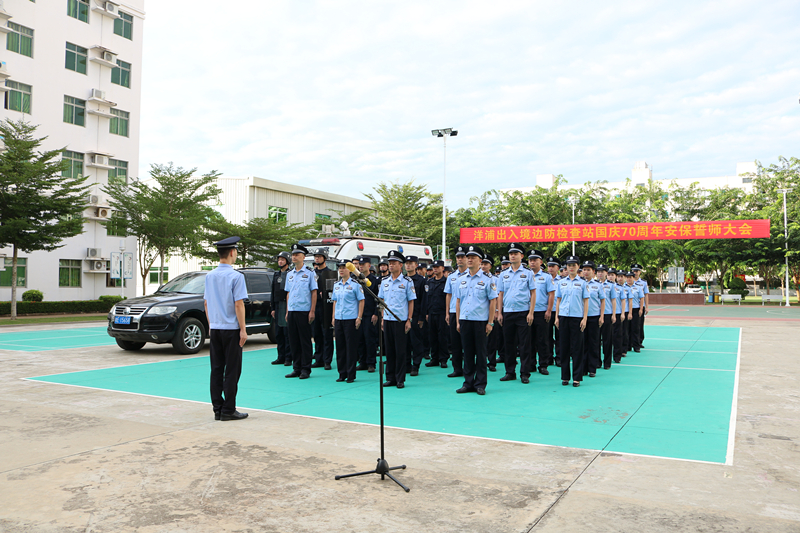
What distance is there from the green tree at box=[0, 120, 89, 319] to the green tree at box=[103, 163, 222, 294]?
8.39ft

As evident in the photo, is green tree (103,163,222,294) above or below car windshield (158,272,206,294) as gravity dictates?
above

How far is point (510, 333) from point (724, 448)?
4.07 metres

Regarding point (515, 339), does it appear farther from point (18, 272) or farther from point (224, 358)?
point (18, 272)

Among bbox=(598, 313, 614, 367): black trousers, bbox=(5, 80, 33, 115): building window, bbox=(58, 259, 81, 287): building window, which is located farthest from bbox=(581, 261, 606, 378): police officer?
bbox=(58, 259, 81, 287): building window

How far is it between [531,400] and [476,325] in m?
1.15

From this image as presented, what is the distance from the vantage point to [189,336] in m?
11.7

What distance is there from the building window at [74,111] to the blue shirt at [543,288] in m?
29.0

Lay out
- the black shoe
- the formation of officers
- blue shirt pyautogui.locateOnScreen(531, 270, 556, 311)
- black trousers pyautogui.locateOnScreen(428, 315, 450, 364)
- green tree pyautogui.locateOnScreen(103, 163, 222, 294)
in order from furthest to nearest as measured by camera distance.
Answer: green tree pyautogui.locateOnScreen(103, 163, 222, 294) < black trousers pyautogui.locateOnScreen(428, 315, 450, 364) < blue shirt pyautogui.locateOnScreen(531, 270, 556, 311) < the formation of officers < the black shoe

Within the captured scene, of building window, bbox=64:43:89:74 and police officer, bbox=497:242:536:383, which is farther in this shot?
building window, bbox=64:43:89:74

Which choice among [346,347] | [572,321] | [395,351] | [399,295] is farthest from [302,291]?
[572,321]

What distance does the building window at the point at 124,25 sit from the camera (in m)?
32.8

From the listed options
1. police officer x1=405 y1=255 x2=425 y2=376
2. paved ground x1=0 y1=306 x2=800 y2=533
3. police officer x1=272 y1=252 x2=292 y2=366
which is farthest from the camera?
police officer x1=272 y1=252 x2=292 y2=366

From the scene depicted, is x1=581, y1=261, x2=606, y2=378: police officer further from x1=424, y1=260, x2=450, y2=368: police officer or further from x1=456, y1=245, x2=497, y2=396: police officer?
x1=424, y1=260, x2=450, y2=368: police officer

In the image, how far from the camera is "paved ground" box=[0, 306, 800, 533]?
3.42 metres
